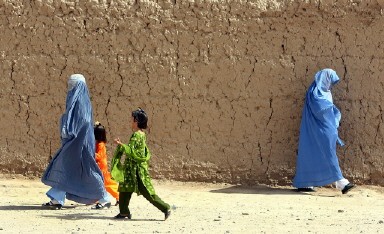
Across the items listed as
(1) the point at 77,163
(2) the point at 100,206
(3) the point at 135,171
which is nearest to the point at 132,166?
(3) the point at 135,171

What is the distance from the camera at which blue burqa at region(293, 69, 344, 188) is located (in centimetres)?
1158

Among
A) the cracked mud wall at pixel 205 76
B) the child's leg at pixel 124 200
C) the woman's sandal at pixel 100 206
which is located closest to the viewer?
the child's leg at pixel 124 200

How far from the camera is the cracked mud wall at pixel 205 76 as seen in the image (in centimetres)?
1196

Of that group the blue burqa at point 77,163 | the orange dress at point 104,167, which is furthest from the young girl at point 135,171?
the orange dress at point 104,167

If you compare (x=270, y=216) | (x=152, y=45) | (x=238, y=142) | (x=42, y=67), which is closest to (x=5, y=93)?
(x=42, y=67)

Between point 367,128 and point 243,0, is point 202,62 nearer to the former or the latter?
point 243,0

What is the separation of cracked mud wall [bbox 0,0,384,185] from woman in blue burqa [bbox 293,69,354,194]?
0.97 feet

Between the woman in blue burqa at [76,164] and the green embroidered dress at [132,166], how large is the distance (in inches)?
30.9

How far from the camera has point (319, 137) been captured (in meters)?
11.6

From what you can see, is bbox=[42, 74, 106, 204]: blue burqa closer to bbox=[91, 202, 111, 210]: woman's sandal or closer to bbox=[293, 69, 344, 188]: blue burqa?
bbox=[91, 202, 111, 210]: woman's sandal

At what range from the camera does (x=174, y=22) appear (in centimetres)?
1198

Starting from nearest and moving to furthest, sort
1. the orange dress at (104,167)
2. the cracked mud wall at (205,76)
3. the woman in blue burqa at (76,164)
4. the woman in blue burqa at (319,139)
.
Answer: the woman in blue burqa at (76,164) → the orange dress at (104,167) → the woman in blue burqa at (319,139) → the cracked mud wall at (205,76)

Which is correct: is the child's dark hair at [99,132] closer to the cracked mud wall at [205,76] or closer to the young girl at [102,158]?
the young girl at [102,158]

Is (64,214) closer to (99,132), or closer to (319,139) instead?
(99,132)
